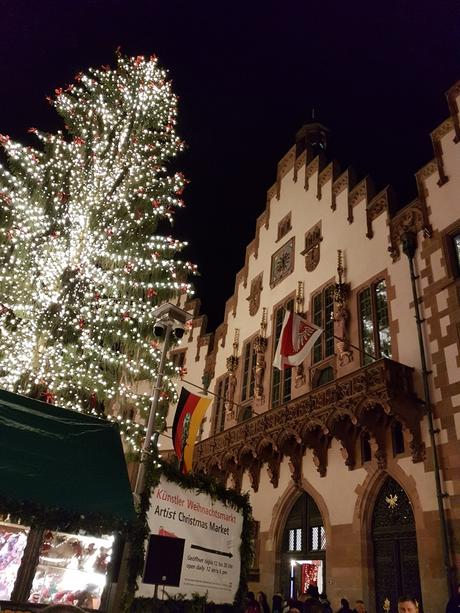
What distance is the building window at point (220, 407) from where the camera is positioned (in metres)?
24.9

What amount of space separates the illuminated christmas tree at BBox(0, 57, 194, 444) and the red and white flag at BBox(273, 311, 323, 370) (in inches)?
177

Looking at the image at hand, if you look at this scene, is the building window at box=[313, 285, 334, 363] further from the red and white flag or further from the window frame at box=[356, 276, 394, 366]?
the red and white flag

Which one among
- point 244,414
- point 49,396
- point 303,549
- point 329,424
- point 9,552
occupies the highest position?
point 244,414

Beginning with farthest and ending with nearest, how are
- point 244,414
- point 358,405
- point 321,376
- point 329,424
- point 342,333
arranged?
1. point 244,414
2. point 321,376
3. point 342,333
4. point 329,424
5. point 358,405

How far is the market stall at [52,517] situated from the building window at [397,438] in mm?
10763

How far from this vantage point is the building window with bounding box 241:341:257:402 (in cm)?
2338

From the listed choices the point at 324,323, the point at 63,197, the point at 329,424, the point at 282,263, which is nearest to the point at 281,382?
the point at 324,323

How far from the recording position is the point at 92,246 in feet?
53.3

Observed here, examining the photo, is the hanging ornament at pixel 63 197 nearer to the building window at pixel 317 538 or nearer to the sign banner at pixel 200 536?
the sign banner at pixel 200 536

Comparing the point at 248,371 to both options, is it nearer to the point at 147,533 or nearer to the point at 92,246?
the point at 92,246

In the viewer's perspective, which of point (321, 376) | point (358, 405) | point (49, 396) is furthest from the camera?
point (321, 376)

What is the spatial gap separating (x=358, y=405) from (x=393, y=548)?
4107mm

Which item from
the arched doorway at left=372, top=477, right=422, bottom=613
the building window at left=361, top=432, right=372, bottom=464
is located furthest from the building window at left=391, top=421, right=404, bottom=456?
the arched doorway at left=372, top=477, right=422, bottom=613

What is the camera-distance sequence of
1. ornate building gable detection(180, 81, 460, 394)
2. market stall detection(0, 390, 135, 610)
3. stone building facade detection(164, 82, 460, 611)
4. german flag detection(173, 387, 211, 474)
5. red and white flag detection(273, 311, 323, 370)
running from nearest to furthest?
market stall detection(0, 390, 135, 610), german flag detection(173, 387, 211, 474), stone building facade detection(164, 82, 460, 611), red and white flag detection(273, 311, 323, 370), ornate building gable detection(180, 81, 460, 394)
